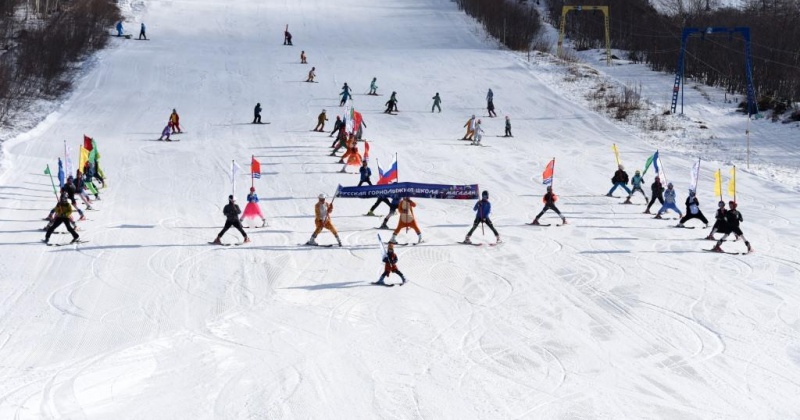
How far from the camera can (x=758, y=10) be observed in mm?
65625

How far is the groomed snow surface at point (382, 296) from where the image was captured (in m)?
11.6

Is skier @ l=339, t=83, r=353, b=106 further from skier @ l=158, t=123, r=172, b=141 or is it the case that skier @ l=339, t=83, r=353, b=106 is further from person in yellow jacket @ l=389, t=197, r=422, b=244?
person in yellow jacket @ l=389, t=197, r=422, b=244

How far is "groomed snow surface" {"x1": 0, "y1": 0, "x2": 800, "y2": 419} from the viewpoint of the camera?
11648 millimetres

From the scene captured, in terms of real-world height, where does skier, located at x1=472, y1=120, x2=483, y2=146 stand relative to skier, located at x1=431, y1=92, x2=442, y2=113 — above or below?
below

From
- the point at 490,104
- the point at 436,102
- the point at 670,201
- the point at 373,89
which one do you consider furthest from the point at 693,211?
the point at 373,89

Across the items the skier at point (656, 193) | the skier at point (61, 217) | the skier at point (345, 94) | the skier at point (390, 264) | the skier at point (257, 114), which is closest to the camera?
the skier at point (390, 264)

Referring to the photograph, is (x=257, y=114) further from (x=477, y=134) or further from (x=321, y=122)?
(x=477, y=134)

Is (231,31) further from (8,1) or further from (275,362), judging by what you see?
(275,362)

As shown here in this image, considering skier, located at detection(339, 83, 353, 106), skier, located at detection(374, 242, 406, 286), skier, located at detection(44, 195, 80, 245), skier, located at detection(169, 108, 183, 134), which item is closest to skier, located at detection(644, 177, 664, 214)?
skier, located at detection(374, 242, 406, 286)

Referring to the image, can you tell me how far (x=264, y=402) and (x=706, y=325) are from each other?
7508 millimetres

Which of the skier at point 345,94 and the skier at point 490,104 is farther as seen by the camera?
the skier at point 345,94

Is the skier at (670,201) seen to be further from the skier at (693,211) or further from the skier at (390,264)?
the skier at (390,264)

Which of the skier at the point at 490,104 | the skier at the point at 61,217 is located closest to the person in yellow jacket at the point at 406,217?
the skier at the point at 61,217

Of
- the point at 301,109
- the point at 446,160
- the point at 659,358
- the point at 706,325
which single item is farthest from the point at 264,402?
the point at 301,109
